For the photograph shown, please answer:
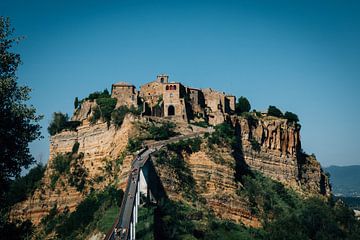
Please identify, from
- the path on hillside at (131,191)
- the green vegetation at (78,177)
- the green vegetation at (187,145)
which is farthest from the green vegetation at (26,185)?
the green vegetation at (187,145)

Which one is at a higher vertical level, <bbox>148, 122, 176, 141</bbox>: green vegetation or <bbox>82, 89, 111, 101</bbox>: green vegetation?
<bbox>82, 89, 111, 101</bbox>: green vegetation

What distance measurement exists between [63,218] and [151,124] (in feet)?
44.8

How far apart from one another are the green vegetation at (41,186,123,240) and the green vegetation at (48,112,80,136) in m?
12.6

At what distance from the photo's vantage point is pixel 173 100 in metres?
→ 57.8

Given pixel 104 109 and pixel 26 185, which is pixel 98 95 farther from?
pixel 26 185

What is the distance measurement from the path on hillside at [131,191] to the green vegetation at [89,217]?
213 centimetres

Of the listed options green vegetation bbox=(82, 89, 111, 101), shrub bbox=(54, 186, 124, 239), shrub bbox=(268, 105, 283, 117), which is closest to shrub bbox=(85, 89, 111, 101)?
green vegetation bbox=(82, 89, 111, 101)

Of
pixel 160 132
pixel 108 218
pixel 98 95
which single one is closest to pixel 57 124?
pixel 98 95

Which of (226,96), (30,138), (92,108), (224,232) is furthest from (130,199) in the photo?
(226,96)

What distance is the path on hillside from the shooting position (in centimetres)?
2824

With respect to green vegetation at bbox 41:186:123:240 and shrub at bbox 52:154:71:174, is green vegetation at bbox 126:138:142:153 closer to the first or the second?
green vegetation at bbox 41:186:123:240

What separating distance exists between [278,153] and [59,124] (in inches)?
1142

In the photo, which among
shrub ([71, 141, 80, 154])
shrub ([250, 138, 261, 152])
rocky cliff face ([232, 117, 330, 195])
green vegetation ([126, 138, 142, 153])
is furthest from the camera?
shrub ([250, 138, 261, 152])

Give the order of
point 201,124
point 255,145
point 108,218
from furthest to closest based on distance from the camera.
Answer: point 255,145, point 201,124, point 108,218
